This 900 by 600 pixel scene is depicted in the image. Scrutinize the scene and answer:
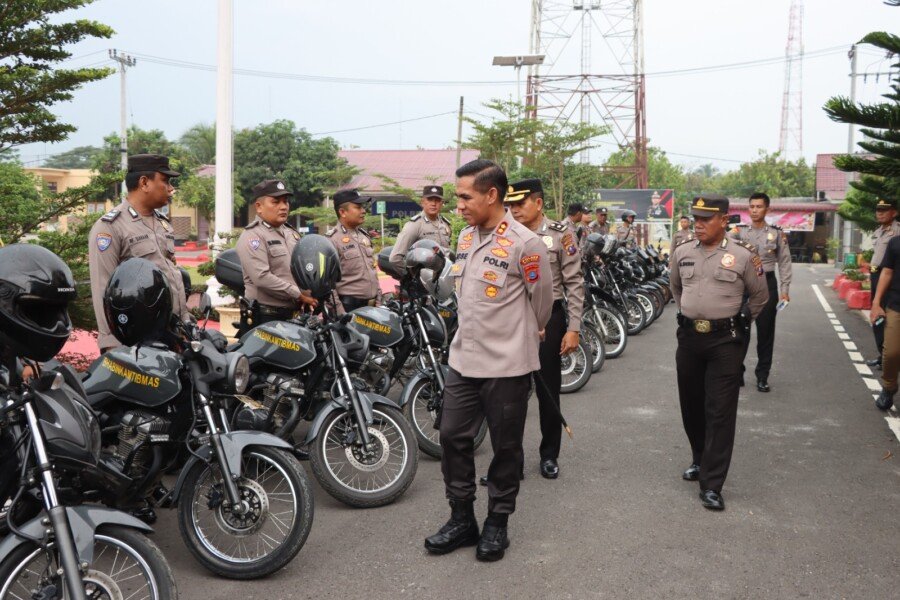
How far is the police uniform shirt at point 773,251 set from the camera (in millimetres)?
8352

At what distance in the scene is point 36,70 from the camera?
271 inches

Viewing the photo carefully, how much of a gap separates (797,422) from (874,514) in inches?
92.1

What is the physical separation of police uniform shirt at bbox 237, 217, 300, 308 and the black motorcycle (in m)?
2.67

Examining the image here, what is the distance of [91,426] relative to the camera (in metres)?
3.04

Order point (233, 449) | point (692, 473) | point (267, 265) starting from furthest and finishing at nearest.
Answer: point (267, 265), point (692, 473), point (233, 449)

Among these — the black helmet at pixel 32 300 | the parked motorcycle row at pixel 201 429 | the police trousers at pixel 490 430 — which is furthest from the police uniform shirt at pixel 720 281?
the black helmet at pixel 32 300

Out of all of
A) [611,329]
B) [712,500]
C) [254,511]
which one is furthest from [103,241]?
[611,329]

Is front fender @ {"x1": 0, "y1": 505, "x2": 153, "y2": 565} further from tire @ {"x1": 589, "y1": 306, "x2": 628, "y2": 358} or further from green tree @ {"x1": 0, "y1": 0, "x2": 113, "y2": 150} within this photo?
tire @ {"x1": 589, "y1": 306, "x2": 628, "y2": 358}

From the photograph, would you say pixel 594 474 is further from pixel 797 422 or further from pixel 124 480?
pixel 124 480

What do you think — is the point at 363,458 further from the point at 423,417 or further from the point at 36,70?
the point at 36,70

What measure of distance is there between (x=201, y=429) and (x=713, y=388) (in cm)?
289

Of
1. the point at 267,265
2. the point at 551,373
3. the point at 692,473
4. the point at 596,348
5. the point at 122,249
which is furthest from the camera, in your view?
the point at 596,348

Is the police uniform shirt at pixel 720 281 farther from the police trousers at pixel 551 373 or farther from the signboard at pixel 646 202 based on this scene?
the signboard at pixel 646 202

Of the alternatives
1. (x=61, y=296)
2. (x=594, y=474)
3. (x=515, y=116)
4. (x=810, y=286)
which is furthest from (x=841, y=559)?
(x=810, y=286)
